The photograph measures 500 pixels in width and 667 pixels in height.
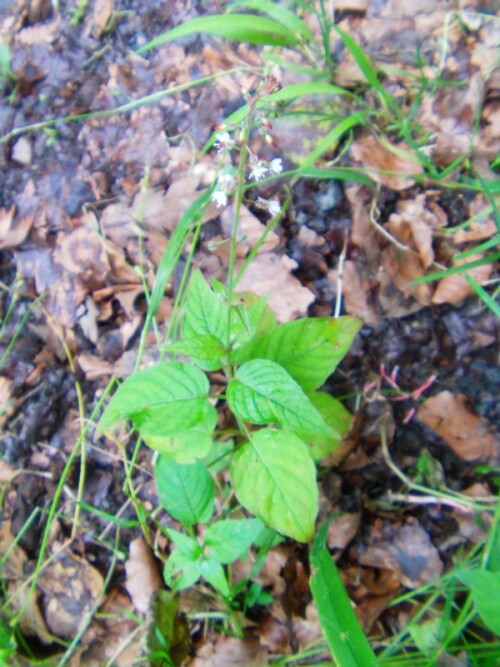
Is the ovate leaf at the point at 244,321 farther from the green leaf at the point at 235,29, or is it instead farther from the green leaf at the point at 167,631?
the green leaf at the point at 235,29

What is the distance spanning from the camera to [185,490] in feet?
4.87

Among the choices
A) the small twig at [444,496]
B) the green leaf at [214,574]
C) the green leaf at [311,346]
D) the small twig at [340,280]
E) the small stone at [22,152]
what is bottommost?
the small twig at [444,496]

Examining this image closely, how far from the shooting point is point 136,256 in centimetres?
208

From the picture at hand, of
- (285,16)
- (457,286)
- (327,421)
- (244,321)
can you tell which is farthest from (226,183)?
(285,16)

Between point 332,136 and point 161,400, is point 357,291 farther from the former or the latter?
point 161,400

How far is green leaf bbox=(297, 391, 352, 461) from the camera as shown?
1520 mm

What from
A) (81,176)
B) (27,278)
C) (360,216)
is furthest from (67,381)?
(360,216)

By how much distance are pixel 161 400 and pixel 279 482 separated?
36cm

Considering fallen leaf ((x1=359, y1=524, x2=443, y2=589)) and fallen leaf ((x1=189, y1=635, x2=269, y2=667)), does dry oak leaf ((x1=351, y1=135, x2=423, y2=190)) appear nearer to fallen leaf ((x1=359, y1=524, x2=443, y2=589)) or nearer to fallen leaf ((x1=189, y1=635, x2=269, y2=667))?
fallen leaf ((x1=359, y1=524, x2=443, y2=589))

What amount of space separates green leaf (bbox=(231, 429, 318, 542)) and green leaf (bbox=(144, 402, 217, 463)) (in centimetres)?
10

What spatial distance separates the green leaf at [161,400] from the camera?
125cm

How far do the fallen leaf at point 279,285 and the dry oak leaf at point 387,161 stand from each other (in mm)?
496

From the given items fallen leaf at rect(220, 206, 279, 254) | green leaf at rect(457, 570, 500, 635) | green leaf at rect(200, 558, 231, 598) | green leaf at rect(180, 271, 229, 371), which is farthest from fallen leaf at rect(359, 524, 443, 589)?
fallen leaf at rect(220, 206, 279, 254)

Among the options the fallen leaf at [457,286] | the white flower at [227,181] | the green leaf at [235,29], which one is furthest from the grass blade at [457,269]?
the green leaf at [235,29]
